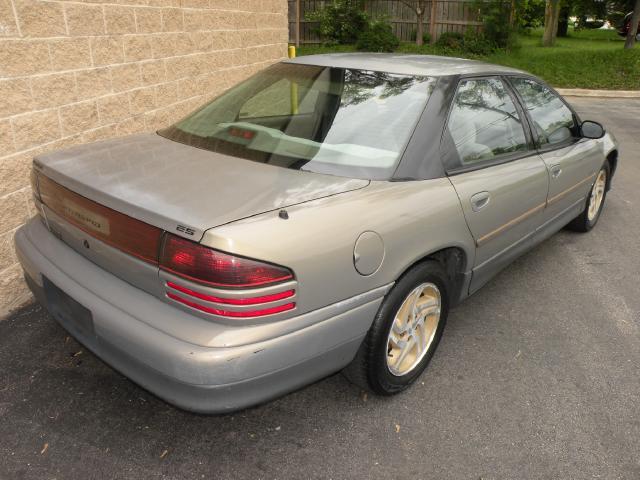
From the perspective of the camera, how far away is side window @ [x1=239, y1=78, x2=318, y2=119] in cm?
310

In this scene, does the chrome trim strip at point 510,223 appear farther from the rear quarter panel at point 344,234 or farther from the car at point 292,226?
the rear quarter panel at point 344,234

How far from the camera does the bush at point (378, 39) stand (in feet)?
63.9

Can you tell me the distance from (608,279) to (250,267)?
Result: 10.8ft

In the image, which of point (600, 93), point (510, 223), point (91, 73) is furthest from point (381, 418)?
point (600, 93)

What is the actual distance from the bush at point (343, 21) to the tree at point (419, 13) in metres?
1.68

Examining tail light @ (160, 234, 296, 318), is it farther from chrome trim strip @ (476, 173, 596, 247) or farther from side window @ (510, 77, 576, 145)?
side window @ (510, 77, 576, 145)

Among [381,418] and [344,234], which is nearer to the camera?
[344,234]

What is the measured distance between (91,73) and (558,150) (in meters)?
3.43

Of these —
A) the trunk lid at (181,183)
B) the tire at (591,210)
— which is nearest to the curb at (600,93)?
the tire at (591,210)

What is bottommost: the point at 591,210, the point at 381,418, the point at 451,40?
the point at 381,418

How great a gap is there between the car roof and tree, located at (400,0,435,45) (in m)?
18.2

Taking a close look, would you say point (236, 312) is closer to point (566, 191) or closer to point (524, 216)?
point (524, 216)

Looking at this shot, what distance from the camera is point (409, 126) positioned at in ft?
9.05

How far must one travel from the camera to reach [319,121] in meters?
2.91
